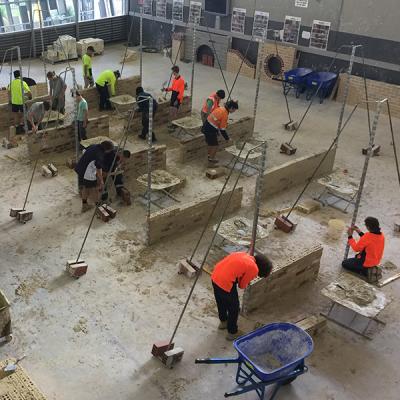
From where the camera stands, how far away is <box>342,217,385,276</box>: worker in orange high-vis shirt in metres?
7.02

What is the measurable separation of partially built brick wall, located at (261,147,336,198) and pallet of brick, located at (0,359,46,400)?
5.68 metres

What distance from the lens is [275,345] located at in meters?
5.75

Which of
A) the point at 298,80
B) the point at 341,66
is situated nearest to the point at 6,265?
the point at 298,80

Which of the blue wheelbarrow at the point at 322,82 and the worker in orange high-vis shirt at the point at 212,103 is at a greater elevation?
the worker in orange high-vis shirt at the point at 212,103

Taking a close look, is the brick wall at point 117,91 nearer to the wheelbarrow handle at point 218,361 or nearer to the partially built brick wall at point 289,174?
the partially built brick wall at point 289,174

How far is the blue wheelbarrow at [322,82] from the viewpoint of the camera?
14812 mm

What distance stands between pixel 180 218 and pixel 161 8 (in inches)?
511

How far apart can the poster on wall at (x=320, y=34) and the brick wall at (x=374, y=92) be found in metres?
1.15

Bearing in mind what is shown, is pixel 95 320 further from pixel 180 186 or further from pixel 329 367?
pixel 180 186

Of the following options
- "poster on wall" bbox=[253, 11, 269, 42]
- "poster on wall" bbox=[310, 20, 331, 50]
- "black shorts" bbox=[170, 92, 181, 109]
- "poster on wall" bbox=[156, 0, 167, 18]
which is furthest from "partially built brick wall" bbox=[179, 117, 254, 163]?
"poster on wall" bbox=[156, 0, 167, 18]

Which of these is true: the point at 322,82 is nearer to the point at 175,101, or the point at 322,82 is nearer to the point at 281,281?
the point at 175,101

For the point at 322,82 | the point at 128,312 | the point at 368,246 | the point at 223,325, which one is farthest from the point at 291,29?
the point at 128,312

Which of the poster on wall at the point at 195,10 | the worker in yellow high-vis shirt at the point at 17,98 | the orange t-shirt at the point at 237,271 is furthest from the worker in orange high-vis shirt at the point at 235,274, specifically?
the poster on wall at the point at 195,10

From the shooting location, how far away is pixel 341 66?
15258 millimetres
